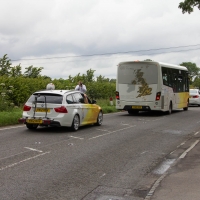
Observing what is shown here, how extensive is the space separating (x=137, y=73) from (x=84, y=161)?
14590mm

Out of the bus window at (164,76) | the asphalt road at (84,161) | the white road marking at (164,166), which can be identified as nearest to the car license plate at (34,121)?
the asphalt road at (84,161)

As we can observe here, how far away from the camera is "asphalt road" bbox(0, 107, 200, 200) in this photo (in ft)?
23.0

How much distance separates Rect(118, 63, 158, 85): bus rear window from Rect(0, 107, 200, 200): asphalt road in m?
7.51

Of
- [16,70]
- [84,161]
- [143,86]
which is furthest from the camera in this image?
[16,70]

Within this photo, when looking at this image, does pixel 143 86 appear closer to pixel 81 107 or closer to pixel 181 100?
pixel 181 100

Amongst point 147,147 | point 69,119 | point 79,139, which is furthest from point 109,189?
point 69,119

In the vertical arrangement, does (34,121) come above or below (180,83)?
below

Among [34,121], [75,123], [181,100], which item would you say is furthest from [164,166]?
[181,100]

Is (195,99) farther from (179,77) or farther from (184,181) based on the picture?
(184,181)

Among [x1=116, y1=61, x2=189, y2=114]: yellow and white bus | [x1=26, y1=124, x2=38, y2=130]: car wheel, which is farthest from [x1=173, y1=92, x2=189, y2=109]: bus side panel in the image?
[x1=26, y1=124, x2=38, y2=130]: car wheel

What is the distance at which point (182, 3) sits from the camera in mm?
27938

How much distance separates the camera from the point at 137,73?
23766 millimetres

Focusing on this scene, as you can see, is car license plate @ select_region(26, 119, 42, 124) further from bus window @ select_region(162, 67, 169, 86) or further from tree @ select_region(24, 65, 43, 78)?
tree @ select_region(24, 65, 43, 78)

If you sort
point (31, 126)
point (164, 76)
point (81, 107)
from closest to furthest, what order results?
point (31, 126)
point (81, 107)
point (164, 76)
